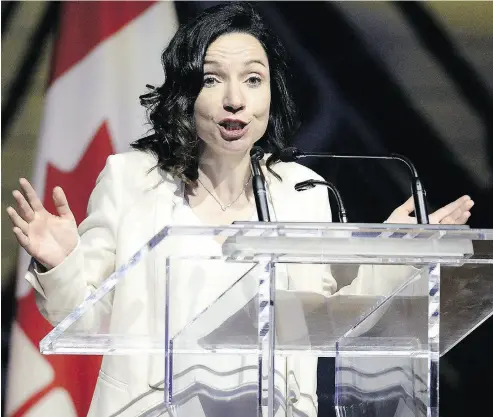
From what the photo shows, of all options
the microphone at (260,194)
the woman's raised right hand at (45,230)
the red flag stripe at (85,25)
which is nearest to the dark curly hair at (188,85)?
the woman's raised right hand at (45,230)

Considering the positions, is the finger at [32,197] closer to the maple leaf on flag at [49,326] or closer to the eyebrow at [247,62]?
the eyebrow at [247,62]

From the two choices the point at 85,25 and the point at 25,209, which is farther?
the point at 85,25

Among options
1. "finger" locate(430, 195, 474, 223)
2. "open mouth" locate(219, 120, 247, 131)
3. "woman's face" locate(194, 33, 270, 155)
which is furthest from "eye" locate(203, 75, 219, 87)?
"finger" locate(430, 195, 474, 223)

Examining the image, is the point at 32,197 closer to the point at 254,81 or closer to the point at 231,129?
the point at 231,129

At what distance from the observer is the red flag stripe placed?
10.3ft

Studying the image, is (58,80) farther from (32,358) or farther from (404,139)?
(404,139)

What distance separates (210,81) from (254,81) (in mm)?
118

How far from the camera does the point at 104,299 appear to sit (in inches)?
60.6

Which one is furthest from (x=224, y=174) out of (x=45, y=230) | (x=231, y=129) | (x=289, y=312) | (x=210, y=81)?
(x=289, y=312)

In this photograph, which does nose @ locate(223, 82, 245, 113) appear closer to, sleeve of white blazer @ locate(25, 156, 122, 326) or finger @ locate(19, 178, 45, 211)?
sleeve of white blazer @ locate(25, 156, 122, 326)

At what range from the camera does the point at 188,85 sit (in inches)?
93.1

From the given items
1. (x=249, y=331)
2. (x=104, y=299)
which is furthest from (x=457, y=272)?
(x=104, y=299)

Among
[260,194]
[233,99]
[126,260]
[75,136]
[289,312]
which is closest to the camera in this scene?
[289,312]

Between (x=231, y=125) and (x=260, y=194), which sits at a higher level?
(x=231, y=125)
